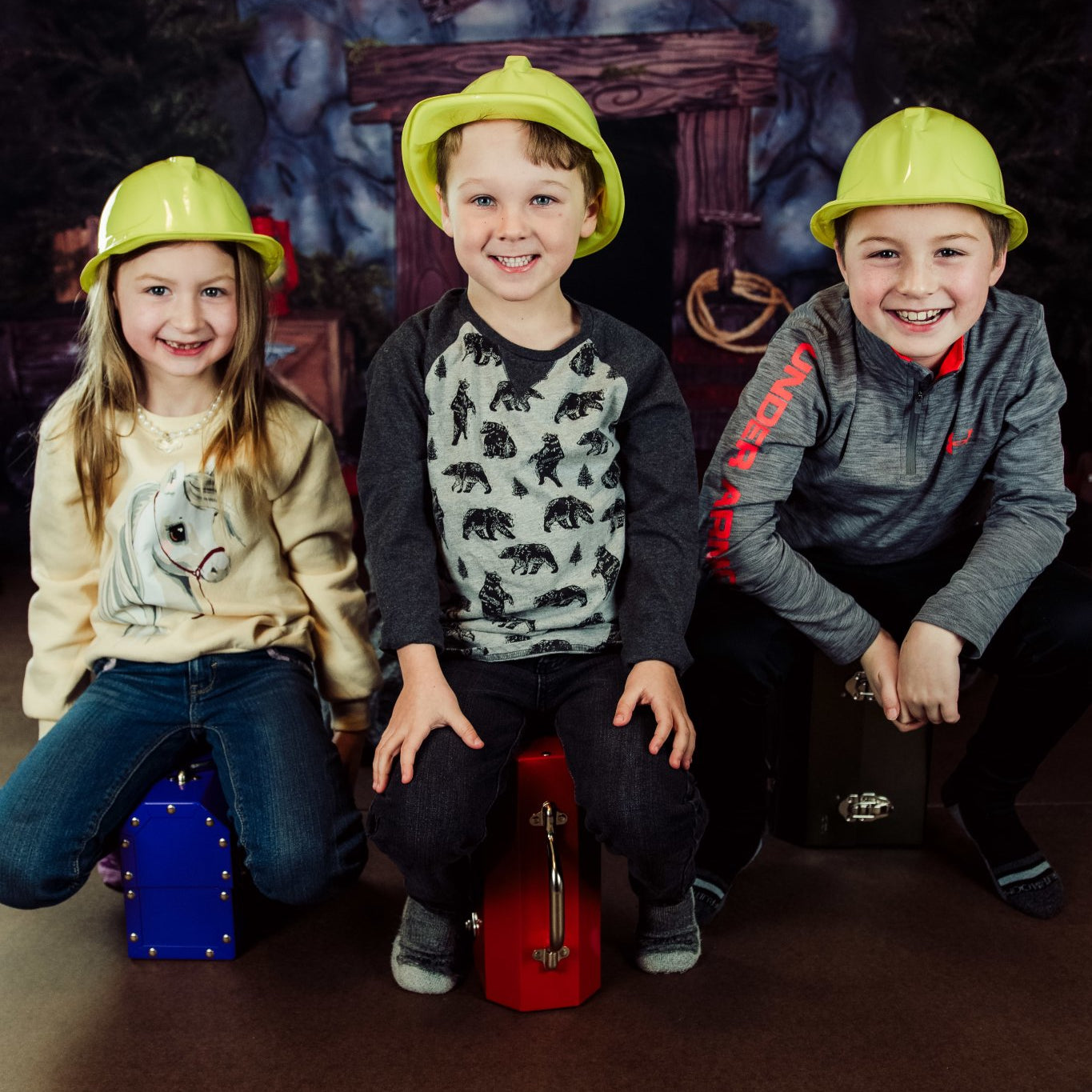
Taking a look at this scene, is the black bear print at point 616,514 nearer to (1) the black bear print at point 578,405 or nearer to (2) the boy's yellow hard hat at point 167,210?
(1) the black bear print at point 578,405

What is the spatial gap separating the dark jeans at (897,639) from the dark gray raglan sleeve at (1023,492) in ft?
0.22

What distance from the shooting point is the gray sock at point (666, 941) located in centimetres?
149

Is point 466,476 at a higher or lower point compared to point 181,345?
lower

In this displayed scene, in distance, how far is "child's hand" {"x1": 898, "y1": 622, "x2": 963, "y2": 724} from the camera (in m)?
1.54

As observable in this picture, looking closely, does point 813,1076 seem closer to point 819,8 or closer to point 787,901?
point 787,901

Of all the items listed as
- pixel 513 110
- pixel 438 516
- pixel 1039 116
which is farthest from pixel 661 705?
pixel 1039 116

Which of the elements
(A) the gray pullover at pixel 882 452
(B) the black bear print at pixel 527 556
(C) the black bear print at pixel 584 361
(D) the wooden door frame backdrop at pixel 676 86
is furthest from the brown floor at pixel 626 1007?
(D) the wooden door frame backdrop at pixel 676 86

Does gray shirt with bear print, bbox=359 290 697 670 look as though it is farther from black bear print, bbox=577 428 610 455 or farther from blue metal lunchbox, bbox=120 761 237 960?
blue metal lunchbox, bbox=120 761 237 960

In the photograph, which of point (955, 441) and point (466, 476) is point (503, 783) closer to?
point (466, 476)

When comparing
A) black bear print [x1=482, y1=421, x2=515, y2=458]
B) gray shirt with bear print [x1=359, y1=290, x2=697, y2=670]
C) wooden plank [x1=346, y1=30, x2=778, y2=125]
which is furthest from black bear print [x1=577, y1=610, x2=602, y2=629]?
wooden plank [x1=346, y1=30, x2=778, y2=125]

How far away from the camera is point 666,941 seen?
58.7 inches

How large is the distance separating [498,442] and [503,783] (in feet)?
1.37

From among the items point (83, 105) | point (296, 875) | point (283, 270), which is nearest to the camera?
point (296, 875)

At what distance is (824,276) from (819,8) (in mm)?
941
